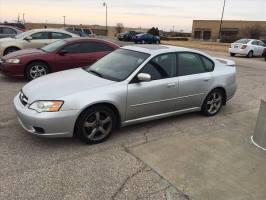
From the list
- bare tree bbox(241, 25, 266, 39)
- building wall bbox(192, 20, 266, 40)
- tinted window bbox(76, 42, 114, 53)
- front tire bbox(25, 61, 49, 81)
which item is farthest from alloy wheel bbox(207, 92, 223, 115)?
building wall bbox(192, 20, 266, 40)

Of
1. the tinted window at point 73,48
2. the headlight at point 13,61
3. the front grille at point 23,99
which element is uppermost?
the tinted window at point 73,48

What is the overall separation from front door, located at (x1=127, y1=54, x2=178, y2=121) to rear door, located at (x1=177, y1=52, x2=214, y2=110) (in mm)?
169

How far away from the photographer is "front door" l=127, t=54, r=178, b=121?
5.11 m

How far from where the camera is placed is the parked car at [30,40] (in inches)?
454

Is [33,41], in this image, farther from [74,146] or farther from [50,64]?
[74,146]

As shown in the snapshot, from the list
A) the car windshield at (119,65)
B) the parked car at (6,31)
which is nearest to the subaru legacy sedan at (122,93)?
the car windshield at (119,65)

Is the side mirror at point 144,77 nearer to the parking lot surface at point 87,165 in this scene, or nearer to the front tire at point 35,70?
the parking lot surface at point 87,165

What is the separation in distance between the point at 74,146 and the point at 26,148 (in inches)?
27.4

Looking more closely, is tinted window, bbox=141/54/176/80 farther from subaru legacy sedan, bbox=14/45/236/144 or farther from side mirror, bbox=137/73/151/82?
side mirror, bbox=137/73/151/82

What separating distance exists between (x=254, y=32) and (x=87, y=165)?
5853 cm

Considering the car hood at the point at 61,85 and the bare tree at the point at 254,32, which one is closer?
the car hood at the point at 61,85

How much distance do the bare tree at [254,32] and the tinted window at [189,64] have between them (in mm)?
54951

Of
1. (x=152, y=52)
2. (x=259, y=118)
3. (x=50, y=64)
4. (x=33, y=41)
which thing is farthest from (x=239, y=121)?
(x=33, y=41)

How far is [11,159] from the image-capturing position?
421 centimetres
